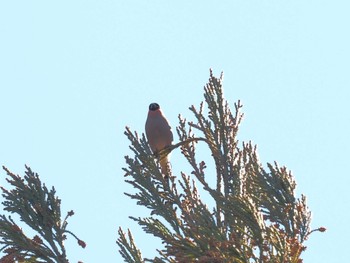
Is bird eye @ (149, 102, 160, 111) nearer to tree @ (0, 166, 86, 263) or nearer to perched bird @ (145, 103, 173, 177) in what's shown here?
perched bird @ (145, 103, 173, 177)

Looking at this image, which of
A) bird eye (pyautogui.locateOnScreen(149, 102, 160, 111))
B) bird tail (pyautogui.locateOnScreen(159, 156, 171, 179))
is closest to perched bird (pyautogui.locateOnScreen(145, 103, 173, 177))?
bird eye (pyautogui.locateOnScreen(149, 102, 160, 111))

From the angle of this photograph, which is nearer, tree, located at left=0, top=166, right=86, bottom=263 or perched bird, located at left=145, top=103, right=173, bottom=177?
tree, located at left=0, top=166, right=86, bottom=263

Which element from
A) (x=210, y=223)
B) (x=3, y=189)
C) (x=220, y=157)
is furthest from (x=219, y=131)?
(x=3, y=189)

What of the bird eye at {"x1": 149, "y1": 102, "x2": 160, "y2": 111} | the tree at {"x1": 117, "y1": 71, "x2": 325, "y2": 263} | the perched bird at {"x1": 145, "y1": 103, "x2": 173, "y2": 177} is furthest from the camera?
the bird eye at {"x1": 149, "y1": 102, "x2": 160, "y2": 111}

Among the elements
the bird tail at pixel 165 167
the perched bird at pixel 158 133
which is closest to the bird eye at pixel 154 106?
the perched bird at pixel 158 133

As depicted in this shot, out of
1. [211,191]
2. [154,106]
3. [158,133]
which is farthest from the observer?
[154,106]

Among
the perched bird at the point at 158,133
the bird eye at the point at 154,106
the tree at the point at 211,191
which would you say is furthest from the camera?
the bird eye at the point at 154,106

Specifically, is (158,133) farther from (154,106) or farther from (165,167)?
(165,167)

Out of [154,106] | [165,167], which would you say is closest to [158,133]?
[154,106]

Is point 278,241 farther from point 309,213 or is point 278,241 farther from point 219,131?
point 219,131

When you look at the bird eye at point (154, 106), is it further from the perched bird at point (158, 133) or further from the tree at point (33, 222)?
the tree at point (33, 222)

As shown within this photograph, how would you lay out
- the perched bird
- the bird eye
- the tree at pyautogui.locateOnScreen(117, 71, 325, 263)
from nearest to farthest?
the tree at pyautogui.locateOnScreen(117, 71, 325, 263) → the perched bird → the bird eye

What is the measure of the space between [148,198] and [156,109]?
4006mm

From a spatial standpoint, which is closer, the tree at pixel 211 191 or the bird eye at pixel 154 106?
the tree at pixel 211 191
